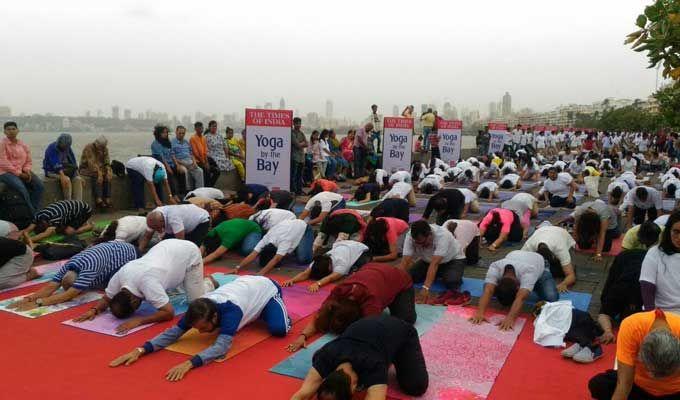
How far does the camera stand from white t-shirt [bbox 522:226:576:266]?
608 centimetres

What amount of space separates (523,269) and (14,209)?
7036 mm

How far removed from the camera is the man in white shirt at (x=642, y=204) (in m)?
8.76

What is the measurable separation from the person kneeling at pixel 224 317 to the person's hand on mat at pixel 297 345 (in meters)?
0.28

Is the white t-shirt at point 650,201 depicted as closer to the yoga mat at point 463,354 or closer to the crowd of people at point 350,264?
the crowd of people at point 350,264

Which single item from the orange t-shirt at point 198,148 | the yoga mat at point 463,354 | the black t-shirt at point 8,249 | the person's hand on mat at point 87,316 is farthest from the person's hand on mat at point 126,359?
the orange t-shirt at point 198,148

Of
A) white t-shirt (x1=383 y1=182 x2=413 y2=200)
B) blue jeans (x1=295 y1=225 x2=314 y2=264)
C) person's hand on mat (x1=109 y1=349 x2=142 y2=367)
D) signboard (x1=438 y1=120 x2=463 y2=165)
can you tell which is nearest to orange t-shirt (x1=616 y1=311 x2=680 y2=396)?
person's hand on mat (x1=109 y1=349 x2=142 y2=367)

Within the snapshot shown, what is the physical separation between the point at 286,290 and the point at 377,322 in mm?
2591

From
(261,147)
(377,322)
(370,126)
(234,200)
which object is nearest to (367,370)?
(377,322)

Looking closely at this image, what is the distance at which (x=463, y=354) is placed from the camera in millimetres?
4500

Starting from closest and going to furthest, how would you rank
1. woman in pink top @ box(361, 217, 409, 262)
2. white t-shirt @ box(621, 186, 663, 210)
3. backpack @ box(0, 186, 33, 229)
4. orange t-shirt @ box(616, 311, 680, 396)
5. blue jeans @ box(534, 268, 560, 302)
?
orange t-shirt @ box(616, 311, 680, 396) < blue jeans @ box(534, 268, 560, 302) < woman in pink top @ box(361, 217, 409, 262) < backpack @ box(0, 186, 33, 229) < white t-shirt @ box(621, 186, 663, 210)

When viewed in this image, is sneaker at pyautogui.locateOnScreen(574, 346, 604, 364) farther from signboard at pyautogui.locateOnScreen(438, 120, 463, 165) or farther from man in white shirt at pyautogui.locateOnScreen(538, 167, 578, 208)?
signboard at pyautogui.locateOnScreen(438, 120, 463, 165)

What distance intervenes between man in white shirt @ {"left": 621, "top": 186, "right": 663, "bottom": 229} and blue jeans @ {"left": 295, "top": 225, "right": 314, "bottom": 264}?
4999 mm

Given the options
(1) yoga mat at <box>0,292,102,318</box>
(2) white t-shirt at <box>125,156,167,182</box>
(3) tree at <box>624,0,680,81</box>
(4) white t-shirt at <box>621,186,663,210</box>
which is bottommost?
(1) yoga mat at <box>0,292,102,318</box>

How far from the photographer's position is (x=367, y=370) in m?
3.43
